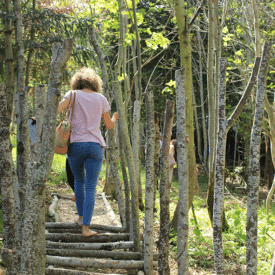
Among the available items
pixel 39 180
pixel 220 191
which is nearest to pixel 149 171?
pixel 220 191

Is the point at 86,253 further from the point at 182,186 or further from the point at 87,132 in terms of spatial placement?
the point at 182,186

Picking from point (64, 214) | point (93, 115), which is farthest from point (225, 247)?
point (64, 214)

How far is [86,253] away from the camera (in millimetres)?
3006

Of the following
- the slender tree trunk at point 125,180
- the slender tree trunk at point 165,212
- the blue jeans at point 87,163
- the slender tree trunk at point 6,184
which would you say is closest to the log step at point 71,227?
the slender tree trunk at point 125,180

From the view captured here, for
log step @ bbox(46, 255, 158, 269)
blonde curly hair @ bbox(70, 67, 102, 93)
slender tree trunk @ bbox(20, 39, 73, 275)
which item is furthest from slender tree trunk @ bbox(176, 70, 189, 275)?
blonde curly hair @ bbox(70, 67, 102, 93)

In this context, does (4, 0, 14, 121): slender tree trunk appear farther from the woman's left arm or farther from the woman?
the woman's left arm

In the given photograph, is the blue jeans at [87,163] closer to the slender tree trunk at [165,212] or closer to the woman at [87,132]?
the woman at [87,132]

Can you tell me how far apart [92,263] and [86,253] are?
24 cm

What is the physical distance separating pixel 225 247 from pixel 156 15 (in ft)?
29.4

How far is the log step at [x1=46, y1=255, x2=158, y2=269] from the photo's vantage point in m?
2.77

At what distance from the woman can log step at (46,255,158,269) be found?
562mm

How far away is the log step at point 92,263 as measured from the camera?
2771 mm

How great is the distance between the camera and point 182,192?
7.06ft

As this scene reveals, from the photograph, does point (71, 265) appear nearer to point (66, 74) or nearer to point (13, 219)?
point (13, 219)
